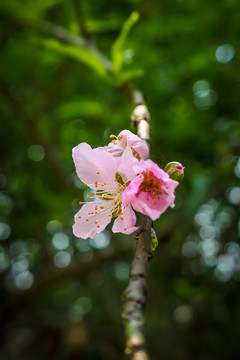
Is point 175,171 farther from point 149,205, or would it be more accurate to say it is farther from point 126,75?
point 126,75

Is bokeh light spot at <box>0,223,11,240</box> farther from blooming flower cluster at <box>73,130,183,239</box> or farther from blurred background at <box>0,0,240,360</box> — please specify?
blooming flower cluster at <box>73,130,183,239</box>

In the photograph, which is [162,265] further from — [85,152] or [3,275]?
[85,152]

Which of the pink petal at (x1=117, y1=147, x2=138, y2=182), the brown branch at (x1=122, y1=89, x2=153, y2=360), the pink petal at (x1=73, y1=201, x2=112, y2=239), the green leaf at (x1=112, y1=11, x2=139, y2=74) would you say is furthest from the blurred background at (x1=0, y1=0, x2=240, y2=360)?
the brown branch at (x1=122, y1=89, x2=153, y2=360)

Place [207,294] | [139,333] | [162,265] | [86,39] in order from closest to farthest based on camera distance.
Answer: [139,333] < [86,39] < [207,294] < [162,265]

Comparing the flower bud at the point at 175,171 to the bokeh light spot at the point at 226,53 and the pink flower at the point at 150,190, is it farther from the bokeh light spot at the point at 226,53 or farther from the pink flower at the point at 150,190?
the bokeh light spot at the point at 226,53

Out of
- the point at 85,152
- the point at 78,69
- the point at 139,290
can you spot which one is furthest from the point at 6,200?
the point at 139,290

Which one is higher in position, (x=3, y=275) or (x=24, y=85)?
(x=24, y=85)

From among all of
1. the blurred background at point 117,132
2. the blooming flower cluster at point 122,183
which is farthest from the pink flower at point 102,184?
the blurred background at point 117,132
